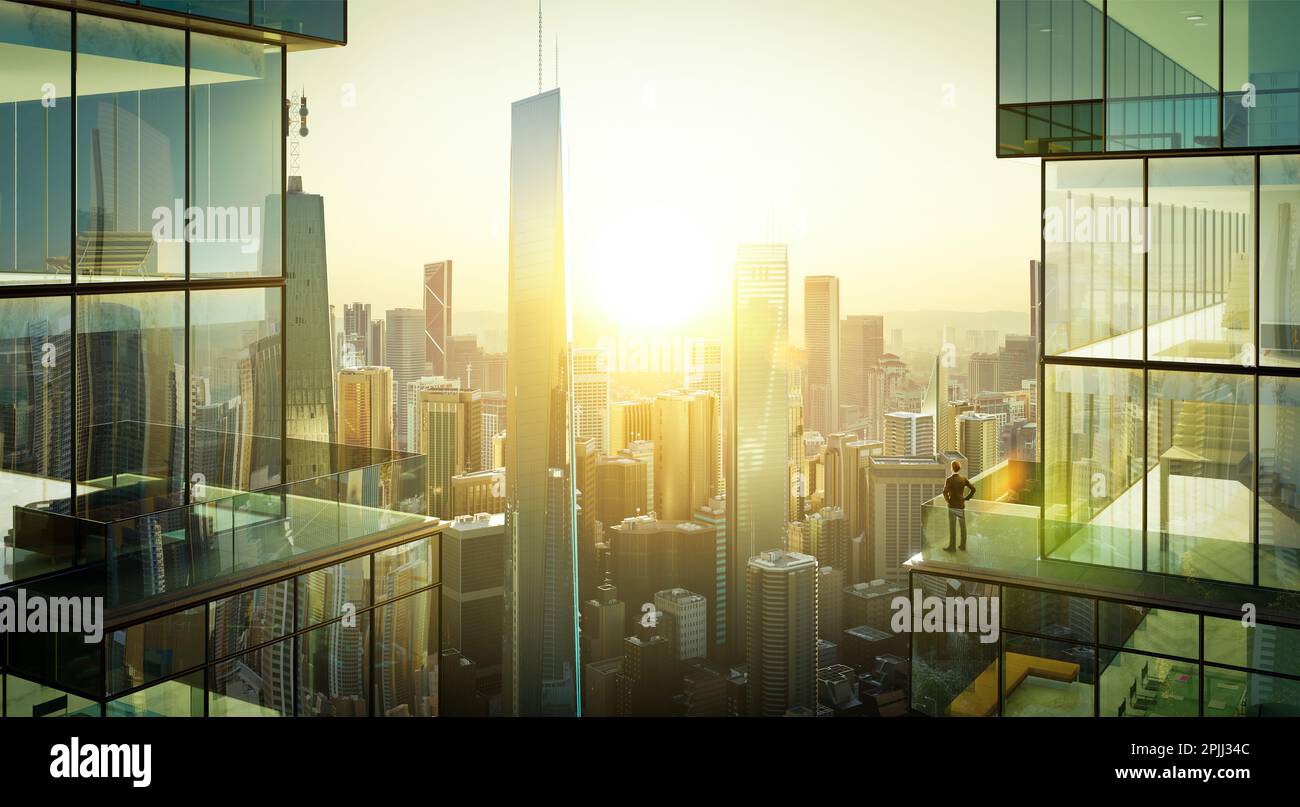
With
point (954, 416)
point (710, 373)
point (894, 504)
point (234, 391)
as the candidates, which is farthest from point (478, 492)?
point (234, 391)

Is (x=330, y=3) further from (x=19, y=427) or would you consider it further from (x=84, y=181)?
(x=19, y=427)

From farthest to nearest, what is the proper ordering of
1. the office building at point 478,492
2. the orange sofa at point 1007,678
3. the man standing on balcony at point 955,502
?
the office building at point 478,492 < the man standing on balcony at point 955,502 < the orange sofa at point 1007,678

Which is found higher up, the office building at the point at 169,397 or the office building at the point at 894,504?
the office building at the point at 169,397

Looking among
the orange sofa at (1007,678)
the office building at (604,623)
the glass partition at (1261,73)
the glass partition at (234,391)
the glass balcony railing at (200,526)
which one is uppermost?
the glass partition at (1261,73)

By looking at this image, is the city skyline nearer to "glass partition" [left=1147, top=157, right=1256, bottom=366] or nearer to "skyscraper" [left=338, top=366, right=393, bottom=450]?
"skyscraper" [left=338, top=366, right=393, bottom=450]

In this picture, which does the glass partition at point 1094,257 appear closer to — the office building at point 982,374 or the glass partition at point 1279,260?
the glass partition at point 1279,260

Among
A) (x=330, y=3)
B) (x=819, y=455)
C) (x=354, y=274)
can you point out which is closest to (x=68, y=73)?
(x=330, y=3)

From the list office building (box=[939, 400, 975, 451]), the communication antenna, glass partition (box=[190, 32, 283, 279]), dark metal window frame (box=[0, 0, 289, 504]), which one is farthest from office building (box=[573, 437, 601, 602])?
glass partition (box=[190, 32, 283, 279])

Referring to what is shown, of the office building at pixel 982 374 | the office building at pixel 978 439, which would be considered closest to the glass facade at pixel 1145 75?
the office building at pixel 978 439
